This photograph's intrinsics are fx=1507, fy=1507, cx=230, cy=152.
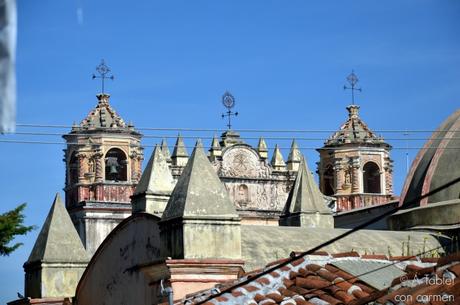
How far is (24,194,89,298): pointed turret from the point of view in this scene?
28453 mm

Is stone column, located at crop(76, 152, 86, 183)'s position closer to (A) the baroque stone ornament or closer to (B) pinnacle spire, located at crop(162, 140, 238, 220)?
(A) the baroque stone ornament

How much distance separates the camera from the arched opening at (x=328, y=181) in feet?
275

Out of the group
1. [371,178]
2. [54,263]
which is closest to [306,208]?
[54,263]

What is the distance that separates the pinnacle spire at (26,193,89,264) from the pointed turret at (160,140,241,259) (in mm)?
5469

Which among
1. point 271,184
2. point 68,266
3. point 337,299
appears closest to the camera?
point 337,299

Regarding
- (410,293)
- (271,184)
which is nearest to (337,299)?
(410,293)

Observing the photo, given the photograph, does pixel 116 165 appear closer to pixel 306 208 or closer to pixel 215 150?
pixel 215 150

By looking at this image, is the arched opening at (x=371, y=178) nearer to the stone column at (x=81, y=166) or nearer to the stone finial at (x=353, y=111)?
the stone finial at (x=353, y=111)

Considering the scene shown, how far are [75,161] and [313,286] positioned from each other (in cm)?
6335

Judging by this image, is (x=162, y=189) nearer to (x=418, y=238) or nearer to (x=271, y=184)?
(x=418, y=238)

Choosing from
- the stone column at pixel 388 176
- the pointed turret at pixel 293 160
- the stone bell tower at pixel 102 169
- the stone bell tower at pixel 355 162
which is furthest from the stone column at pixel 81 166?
the stone column at pixel 388 176

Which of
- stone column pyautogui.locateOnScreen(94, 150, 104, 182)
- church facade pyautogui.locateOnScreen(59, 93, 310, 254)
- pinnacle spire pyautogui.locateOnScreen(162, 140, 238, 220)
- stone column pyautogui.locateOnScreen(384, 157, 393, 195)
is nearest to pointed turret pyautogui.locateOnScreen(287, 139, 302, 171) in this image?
church facade pyautogui.locateOnScreen(59, 93, 310, 254)

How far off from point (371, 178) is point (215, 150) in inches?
458

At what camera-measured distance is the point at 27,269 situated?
28984mm
